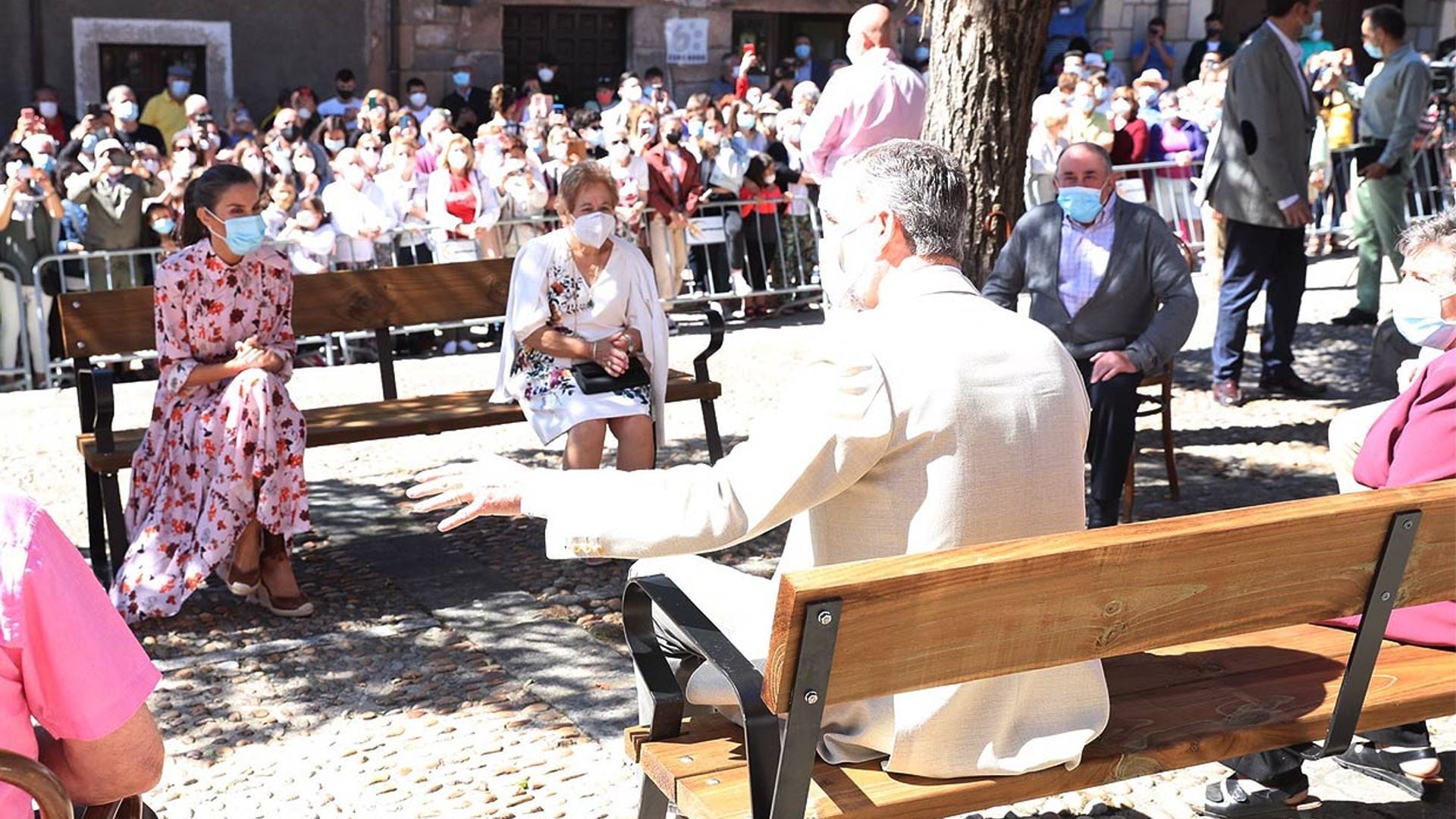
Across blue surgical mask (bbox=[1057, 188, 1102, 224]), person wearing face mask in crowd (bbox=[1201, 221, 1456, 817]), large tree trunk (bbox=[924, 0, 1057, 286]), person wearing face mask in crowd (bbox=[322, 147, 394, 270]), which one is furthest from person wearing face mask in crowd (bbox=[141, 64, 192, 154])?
person wearing face mask in crowd (bbox=[1201, 221, 1456, 817])

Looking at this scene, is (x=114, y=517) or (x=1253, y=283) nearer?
(x=114, y=517)

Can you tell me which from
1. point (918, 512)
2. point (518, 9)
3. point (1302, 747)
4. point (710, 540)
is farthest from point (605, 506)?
point (518, 9)

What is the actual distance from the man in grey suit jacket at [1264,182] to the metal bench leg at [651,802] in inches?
240

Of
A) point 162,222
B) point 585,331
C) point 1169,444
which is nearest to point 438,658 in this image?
point 585,331

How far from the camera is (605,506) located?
3176mm

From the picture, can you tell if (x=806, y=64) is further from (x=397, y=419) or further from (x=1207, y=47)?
(x=397, y=419)

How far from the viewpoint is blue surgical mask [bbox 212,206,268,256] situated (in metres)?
5.82

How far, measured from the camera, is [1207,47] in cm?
2553

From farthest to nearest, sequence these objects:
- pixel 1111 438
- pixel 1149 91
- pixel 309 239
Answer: pixel 1149 91 → pixel 309 239 → pixel 1111 438

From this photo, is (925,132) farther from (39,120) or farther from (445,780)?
(39,120)

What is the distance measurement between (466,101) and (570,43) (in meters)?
3.39

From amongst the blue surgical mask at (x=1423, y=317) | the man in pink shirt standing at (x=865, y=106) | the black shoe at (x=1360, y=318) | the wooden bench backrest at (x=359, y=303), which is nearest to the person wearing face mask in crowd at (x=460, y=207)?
the man in pink shirt standing at (x=865, y=106)

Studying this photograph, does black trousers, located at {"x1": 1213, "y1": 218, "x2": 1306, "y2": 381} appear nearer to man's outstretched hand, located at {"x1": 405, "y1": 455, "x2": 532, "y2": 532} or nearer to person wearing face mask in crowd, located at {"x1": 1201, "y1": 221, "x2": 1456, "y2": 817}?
person wearing face mask in crowd, located at {"x1": 1201, "y1": 221, "x2": 1456, "y2": 817}

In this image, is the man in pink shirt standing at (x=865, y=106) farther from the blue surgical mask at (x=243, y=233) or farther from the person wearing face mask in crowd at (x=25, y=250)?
the person wearing face mask in crowd at (x=25, y=250)
